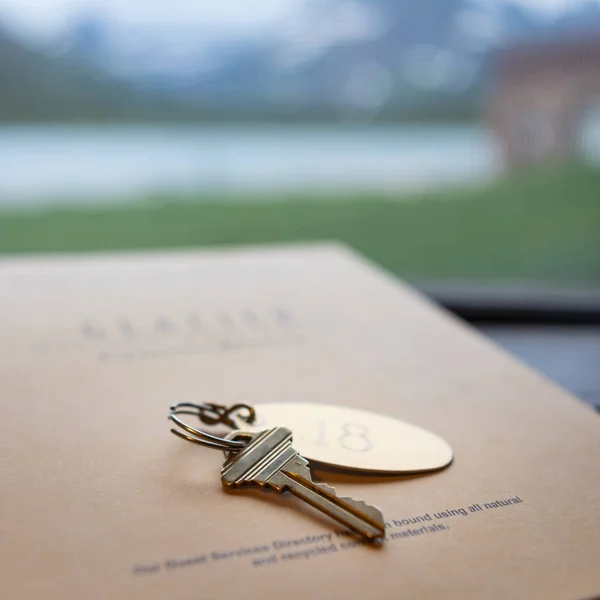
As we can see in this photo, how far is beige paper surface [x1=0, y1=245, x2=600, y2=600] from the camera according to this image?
34cm

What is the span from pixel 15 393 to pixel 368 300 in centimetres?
38

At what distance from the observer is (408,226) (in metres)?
1.21

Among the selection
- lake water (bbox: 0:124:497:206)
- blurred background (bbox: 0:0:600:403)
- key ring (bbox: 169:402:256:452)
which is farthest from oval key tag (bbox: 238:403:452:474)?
lake water (bbox: 0:124:497:206)

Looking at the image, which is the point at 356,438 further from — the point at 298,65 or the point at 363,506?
the point at 298,65

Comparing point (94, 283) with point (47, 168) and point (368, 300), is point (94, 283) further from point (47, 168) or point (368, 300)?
point (47, 168)

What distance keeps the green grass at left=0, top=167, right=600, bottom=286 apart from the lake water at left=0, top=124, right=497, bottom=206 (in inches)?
1.1

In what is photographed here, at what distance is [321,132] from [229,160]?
0.54ft

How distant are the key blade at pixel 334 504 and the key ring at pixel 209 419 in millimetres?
44

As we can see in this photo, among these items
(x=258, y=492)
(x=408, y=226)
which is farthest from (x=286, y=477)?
(x=408, y=226)

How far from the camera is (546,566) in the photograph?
349 mm

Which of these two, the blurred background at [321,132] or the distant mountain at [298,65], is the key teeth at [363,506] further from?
the distant mountain at [298,65]

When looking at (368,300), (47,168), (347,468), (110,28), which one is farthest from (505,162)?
(347,468)

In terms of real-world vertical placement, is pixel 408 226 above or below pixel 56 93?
below

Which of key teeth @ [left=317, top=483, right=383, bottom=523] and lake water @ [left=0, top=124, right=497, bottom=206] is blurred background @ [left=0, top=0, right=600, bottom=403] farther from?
key teeth @ [left=317, top=483, right=383, bottom=523]
